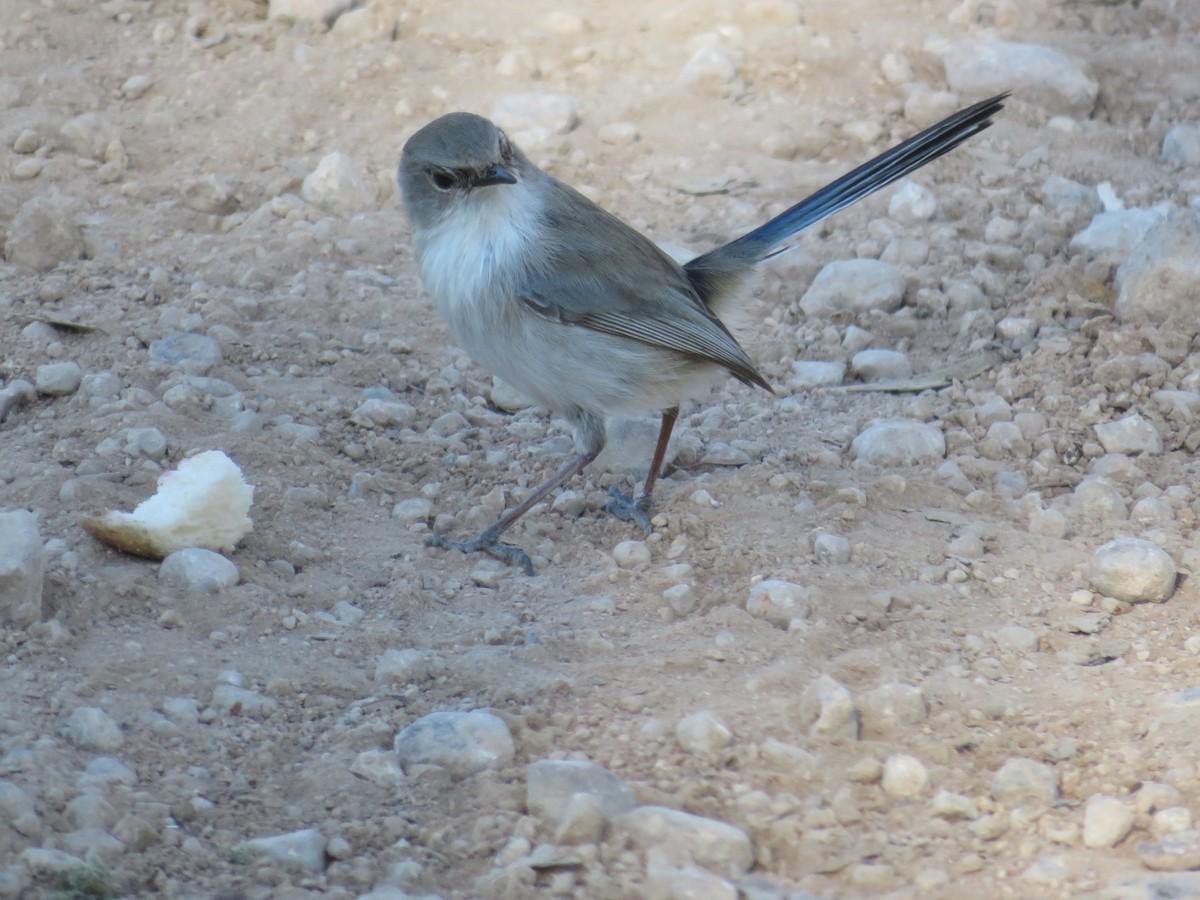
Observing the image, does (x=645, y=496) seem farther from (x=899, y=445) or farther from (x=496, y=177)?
(x=496, y=177)

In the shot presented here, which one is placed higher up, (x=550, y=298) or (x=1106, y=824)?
(x=550, y=298)

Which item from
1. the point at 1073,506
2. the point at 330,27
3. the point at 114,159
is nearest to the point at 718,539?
the point at 1073,506

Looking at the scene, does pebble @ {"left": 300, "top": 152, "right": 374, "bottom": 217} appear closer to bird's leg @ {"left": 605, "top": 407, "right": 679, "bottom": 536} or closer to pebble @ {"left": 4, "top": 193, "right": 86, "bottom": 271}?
pebble @ {"left": 4, "top": 193, "right": 86, "bottom": 271}

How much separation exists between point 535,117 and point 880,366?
2.51 metres

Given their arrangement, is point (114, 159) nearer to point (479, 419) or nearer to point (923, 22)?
point (479, 419)

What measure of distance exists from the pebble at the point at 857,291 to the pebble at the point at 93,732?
3.96m

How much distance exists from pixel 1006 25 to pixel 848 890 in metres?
6.67

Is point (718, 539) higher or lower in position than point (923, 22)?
lower

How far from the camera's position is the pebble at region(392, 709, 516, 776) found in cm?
348

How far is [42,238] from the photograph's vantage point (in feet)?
21.3

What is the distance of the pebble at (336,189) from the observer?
Answer: 7.03m

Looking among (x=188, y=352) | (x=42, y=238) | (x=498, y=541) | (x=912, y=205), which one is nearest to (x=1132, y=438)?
(x=912, y=205)

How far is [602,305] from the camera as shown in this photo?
17.0 feet

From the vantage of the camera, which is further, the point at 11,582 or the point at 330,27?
the point at 330,27
